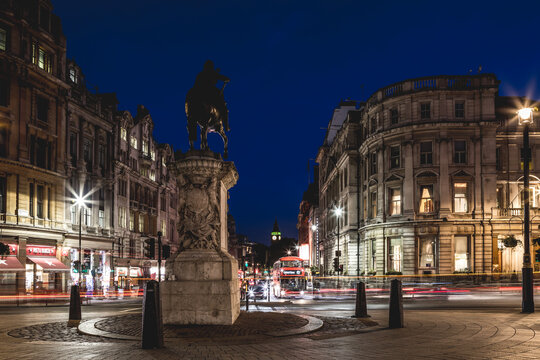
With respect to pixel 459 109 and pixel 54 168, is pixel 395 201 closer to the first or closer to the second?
pixel 459 109

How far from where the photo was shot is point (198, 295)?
45.4 feet

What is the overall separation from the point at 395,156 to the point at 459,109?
6.86 metres

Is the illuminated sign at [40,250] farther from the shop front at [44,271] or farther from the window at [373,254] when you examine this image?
the window at [373,254]

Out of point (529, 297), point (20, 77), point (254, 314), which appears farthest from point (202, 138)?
point (20, 77)

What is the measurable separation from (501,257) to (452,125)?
477 inches

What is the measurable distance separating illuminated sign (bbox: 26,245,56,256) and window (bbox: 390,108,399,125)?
31.0m

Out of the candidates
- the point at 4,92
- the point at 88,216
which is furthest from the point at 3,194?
the point at 88,216

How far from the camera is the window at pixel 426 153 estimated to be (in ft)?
167

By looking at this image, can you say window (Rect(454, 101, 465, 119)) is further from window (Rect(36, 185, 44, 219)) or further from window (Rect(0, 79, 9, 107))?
window (Rect(0, 79, 9, 107))

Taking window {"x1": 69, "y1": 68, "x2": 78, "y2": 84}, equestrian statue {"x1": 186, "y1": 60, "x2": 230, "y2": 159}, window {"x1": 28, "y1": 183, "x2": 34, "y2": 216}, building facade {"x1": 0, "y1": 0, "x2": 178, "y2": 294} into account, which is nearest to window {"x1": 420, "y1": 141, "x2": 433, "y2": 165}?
building facade {"x1": 0, "y1": 0, "x2": 178, "y2": 294}

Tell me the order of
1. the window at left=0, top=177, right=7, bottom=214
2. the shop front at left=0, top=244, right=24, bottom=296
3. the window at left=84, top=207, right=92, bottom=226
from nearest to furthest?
the shop front at left=0, top=244, right=24, bottom=296
the window at left=0, top=177, right=7, bottom=214
the window at left=84, top=207, right=92, bottom=226

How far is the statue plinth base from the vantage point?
13734mm

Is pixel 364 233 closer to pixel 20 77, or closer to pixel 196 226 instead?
pixel 20 77

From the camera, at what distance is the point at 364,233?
58.0m
